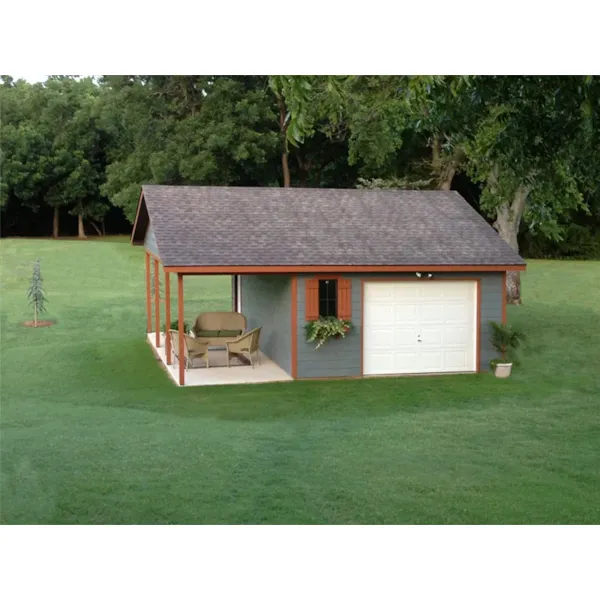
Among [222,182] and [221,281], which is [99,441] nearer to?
[221,281]

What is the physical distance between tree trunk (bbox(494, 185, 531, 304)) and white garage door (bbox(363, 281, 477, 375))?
10728mm

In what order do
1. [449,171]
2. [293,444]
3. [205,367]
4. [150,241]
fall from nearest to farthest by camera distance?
1. [293,444]
2. [205,367]
3. [150,241]
4. [449,171]

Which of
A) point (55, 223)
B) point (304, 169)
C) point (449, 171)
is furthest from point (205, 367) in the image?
point (55, 223)

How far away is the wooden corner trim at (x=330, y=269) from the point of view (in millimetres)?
13484

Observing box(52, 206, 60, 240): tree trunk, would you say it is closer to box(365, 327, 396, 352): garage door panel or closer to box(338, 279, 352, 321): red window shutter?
box(338, 279, 352, 321): red window shutter

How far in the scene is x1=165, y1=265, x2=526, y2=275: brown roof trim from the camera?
44.2 ft

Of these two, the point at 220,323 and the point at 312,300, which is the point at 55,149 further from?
the point at 312,300

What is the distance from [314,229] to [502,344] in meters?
4.21

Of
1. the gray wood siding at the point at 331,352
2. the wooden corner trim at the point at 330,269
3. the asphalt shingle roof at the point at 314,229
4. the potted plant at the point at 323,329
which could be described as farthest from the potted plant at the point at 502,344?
the potted plant at the point at 323,329

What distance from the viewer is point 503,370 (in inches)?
578

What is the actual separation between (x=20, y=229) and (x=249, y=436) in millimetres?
37768

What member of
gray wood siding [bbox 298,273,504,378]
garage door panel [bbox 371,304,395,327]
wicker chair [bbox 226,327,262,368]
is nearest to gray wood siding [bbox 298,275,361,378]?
gray wood siding [bbox 298,273,504,378]

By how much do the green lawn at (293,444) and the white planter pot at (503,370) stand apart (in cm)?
19

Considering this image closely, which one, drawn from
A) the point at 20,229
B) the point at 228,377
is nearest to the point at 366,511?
the point at 228,377
